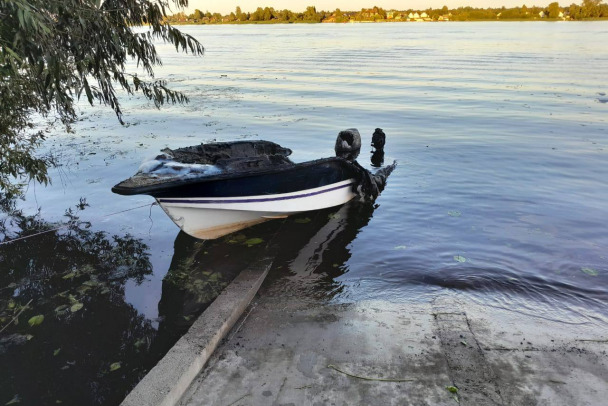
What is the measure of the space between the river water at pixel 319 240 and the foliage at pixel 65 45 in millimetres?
2621

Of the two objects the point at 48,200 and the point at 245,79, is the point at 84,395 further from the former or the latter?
the point at 245,79

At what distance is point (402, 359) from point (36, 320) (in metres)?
4.76

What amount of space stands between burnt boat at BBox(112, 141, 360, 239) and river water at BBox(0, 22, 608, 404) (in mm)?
497

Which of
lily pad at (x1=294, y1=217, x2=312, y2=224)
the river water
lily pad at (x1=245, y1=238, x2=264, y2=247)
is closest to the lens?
the river water

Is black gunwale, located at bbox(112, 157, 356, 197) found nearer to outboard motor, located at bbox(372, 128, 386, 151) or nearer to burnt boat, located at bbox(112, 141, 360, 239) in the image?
burnt boat, located at bbox(112, 141, 360, 239)

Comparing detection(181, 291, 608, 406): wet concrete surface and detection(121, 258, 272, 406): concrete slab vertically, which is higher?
detection(121, 258, 272, 406): concrete slab

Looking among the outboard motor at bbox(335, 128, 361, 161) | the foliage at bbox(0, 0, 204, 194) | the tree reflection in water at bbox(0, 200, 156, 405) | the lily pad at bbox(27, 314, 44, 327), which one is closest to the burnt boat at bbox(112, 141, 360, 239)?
the tree reflection in water at bbox(0, 200, 156, 405)

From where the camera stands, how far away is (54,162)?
548 inches

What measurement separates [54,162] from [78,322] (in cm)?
941

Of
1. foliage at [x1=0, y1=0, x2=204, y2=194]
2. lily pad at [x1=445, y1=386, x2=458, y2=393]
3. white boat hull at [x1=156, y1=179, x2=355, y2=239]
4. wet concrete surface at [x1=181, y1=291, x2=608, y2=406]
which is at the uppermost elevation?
foliage at [x1=0, y1=0, x2=204, y2=194]

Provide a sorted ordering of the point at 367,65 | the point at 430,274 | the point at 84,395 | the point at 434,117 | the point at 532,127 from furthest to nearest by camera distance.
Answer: the point at 367,65 < the point at 434,117 < the point at 532,127 < the point at 430,274 < the point at 84,395

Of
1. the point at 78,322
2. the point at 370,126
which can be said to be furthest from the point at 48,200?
the point at 370,126

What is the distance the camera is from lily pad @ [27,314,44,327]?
20.0 ft

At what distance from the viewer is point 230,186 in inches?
313
